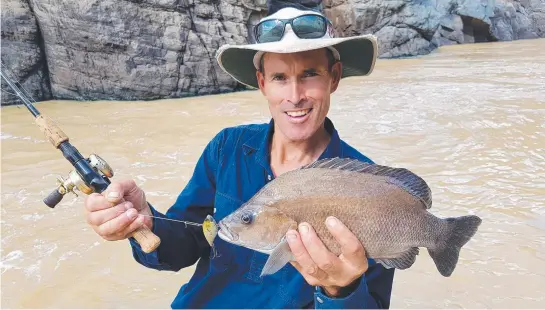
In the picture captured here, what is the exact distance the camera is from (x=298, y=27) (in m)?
2.08

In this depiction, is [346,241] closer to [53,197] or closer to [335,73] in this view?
[335,73]

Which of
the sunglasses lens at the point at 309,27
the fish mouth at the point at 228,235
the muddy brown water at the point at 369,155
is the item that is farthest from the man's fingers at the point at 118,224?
the muddy brown water at the point at 369,155

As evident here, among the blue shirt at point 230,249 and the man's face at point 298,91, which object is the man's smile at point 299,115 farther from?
the blue shirt at point 230,249

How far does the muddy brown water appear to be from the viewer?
319cm

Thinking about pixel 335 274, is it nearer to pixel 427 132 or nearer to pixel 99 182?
pixel 99 182

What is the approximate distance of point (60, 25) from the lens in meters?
10.2

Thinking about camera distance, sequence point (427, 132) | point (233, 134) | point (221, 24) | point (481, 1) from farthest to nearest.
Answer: point (481, 1), point (221, 24), point (427, 132), point (233, 134)

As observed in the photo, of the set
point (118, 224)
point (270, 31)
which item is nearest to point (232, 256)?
point (118, 224)

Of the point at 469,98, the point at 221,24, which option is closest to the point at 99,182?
the point at 469,98

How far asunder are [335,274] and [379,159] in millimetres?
4112

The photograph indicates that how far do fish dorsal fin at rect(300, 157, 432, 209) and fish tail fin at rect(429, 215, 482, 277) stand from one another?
134 millimetres

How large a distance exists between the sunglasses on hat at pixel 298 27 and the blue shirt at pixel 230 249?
1.36 ft

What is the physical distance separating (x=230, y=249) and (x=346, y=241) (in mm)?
715

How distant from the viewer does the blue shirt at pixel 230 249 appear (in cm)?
198
